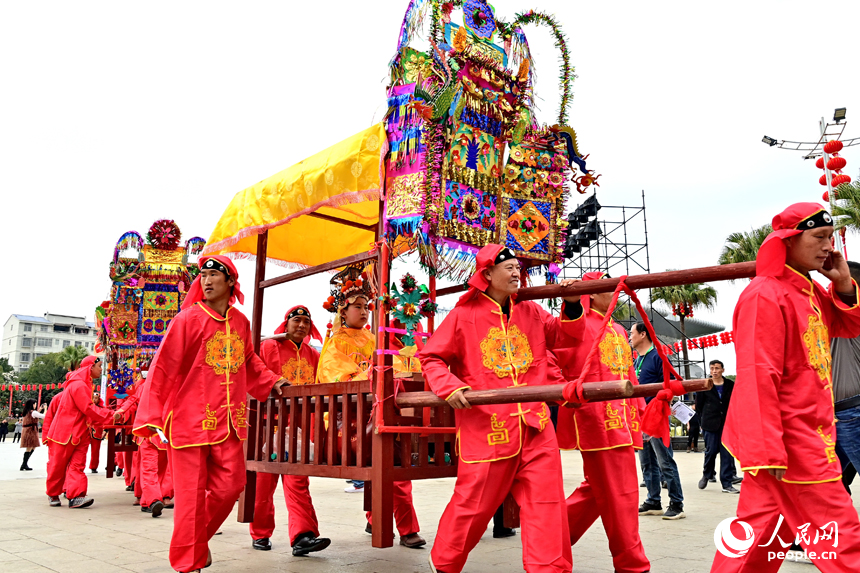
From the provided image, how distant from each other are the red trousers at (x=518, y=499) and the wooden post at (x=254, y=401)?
2.00 meters

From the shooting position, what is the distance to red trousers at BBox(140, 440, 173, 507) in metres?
7.56

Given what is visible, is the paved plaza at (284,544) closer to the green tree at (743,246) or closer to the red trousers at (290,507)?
the red trousers at (290,507)

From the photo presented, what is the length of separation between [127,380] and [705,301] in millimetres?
20660

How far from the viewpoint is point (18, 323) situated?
74.0 metres

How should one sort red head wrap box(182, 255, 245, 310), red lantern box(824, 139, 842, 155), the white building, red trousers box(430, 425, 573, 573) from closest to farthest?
red trousers box(430, 425, 573, 573), red head wrap box(182, 255, 245, 310), red lantern box(824, 139, 842, 155), the white building

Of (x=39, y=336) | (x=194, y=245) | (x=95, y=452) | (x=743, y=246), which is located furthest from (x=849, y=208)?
(x=39, y=336)

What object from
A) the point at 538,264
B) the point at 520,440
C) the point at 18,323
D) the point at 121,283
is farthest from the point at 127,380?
the point at 18,323

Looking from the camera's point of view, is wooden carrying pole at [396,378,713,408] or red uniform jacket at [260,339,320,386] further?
red uniform jacket at [260,339,320,386]

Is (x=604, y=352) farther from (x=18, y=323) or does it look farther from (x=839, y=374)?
(x=18, y=323)

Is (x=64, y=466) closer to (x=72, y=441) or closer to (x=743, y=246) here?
(x=72, y=441)

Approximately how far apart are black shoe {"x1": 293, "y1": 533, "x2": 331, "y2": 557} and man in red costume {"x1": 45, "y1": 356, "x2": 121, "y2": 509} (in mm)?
4435

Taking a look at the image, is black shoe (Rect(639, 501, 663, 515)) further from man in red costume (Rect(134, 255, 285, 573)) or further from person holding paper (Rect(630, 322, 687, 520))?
man in red costume (Rect(134, 255, 285, 573))

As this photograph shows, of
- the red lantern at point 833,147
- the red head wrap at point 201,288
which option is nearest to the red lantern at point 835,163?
the red lantern at point 833,147

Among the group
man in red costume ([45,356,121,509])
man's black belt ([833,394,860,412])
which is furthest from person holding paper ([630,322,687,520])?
man in red costume ([45,356,121,509])
